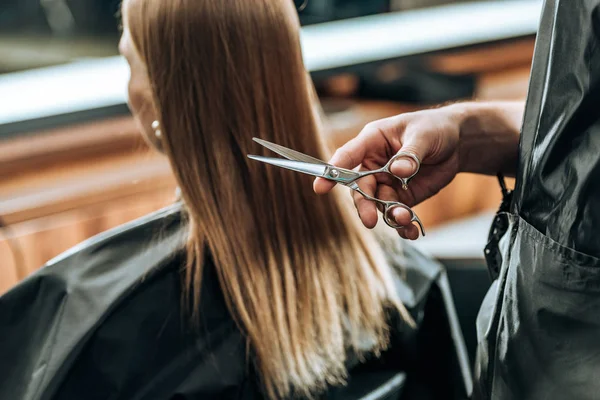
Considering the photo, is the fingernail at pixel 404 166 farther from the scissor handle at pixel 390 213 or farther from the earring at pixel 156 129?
the earring at pixel 156 129

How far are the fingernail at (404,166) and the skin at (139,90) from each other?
0.51 metres

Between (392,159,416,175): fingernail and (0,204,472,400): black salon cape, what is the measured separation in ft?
1.47

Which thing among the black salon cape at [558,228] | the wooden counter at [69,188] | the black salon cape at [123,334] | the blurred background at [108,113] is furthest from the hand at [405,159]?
the wooden counter at [69,188]

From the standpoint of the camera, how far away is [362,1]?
2.67 m

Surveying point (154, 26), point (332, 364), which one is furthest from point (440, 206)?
point (154, 26)

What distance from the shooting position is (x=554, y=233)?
755 mm

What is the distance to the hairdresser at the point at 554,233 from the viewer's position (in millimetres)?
714

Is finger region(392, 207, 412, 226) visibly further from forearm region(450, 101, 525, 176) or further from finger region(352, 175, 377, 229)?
forearm region(450, 101, 525, 176)

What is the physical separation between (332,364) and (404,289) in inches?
10.4

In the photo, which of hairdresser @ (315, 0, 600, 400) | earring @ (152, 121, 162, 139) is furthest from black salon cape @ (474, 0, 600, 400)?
earring @ (152, 121, 162, 139)

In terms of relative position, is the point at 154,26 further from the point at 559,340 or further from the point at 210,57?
the point at 559,340

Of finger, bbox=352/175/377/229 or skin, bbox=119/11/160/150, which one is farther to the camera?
skin, bbox=119/11/160/150

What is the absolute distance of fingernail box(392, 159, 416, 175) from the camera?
0.91 meters

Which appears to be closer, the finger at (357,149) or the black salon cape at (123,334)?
the finger at (357,149)
